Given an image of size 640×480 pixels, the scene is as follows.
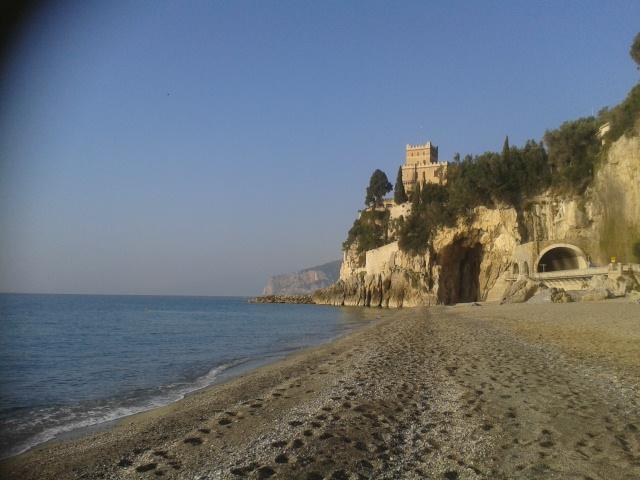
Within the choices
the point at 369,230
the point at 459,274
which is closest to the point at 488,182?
the point at 459,274

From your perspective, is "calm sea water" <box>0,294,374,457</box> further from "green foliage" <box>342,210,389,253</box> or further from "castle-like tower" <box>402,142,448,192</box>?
"castle-like tower" <box>402,142,448,192</box>

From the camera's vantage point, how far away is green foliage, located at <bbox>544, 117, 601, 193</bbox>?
3872cm

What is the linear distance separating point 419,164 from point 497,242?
42154 millimetres

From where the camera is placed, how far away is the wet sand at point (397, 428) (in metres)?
4.27

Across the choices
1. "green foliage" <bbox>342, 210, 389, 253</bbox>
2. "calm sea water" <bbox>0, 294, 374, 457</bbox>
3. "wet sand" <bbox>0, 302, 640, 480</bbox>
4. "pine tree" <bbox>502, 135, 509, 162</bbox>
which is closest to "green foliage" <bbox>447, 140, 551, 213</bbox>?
"pine tree" <bbox>502, 135, 509, 162</bbox>

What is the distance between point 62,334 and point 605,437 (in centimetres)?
2682

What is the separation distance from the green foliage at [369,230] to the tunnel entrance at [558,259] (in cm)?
2893

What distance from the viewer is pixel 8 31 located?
19.5 feet

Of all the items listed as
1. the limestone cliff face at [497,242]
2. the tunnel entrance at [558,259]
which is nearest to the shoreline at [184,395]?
the limestone cliff face at [497,242]

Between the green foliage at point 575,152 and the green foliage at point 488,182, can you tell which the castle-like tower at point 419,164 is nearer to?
the green foliage at point 488,182

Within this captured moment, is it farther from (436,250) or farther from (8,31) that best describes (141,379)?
(436,250)

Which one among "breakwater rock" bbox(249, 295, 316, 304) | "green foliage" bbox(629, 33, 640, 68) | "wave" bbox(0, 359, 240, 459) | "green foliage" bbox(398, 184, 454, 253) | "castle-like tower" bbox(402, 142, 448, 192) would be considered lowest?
"wave" bbox(0, 359, 240, 459)

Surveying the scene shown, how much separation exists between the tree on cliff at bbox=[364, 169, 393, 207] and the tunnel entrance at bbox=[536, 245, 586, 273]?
42.0 meters

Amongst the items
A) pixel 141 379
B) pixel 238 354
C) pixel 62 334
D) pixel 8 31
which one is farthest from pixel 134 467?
pixel 62 334
